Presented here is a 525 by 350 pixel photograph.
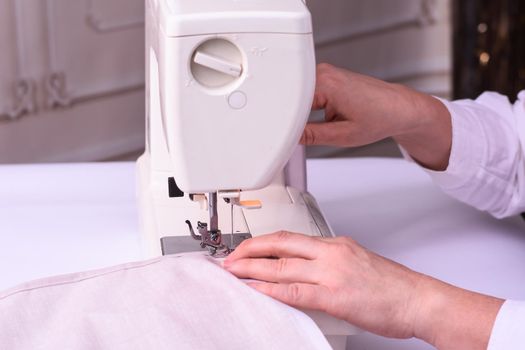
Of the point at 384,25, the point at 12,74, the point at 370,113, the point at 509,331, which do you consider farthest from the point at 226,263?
the point at 384,25

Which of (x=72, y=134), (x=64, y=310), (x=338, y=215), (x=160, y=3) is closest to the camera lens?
(x=64, y=310)

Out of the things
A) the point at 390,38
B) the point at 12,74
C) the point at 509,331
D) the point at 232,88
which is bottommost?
the point at 390,38

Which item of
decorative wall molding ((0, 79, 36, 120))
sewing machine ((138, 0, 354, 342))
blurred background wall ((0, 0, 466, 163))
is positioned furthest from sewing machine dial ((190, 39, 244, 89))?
decorative wall molding ((0, 79, 36, 120))

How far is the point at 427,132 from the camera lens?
152 cm

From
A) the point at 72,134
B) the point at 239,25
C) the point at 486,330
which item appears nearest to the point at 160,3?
the point at 239,25

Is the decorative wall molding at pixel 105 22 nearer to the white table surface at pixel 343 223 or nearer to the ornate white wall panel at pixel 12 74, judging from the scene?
the ornate white wall panel at pixel 12 74

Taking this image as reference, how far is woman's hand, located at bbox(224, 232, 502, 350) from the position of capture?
1081mm

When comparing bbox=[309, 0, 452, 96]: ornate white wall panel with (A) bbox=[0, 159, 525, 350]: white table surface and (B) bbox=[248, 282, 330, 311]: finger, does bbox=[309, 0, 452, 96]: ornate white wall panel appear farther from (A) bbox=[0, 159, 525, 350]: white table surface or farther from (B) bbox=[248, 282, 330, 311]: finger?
(B) bbox=[248, 282, 330, 311]: finger

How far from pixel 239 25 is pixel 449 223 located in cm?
63

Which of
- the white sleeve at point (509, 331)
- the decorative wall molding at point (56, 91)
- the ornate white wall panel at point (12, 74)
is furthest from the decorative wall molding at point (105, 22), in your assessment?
the white sleeve at point (509, 331)

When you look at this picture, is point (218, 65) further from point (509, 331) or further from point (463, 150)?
point (463, 150)

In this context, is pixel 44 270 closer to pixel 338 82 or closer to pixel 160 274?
pixel 160 274

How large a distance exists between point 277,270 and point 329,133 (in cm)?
40

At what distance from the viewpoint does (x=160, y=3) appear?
44.0 inches
